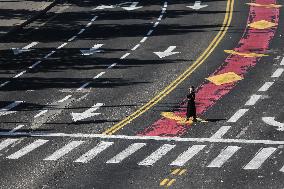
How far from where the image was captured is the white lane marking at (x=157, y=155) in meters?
33.3

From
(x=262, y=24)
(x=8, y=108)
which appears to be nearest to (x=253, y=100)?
(x=8, y=108)

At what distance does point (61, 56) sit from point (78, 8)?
14630mm

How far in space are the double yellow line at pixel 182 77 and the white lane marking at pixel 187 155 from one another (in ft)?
12.6

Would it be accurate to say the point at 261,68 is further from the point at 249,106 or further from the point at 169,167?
the point at 169,167

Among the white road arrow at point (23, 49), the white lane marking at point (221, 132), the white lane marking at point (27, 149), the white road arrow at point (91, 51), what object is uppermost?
the white lane marking at point (27, 149)

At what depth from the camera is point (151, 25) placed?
58062 mm

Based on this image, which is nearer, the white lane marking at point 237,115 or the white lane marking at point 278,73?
the white lane marking at point 237,115

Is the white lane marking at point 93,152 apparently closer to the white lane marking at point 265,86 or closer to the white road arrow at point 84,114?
the white road arrow at point 84,114

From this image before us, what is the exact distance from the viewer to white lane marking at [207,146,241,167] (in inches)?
1296

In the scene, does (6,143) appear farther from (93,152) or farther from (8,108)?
(8,108)

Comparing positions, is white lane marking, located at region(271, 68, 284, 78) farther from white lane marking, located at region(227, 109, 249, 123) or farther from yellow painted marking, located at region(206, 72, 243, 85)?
white lane marking, located at region(227, 109, 249, 123)

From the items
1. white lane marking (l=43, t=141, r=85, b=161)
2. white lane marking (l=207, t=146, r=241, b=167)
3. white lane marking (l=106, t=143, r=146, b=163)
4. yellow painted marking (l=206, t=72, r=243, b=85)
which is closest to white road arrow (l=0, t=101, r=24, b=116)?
white lane marking (l=43, t=141, r=85, b=161)

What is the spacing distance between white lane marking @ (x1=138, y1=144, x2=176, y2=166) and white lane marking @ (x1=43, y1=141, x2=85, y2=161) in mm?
3068

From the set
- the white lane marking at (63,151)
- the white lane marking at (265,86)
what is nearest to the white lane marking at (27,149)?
the white lane marking at (63,151)
